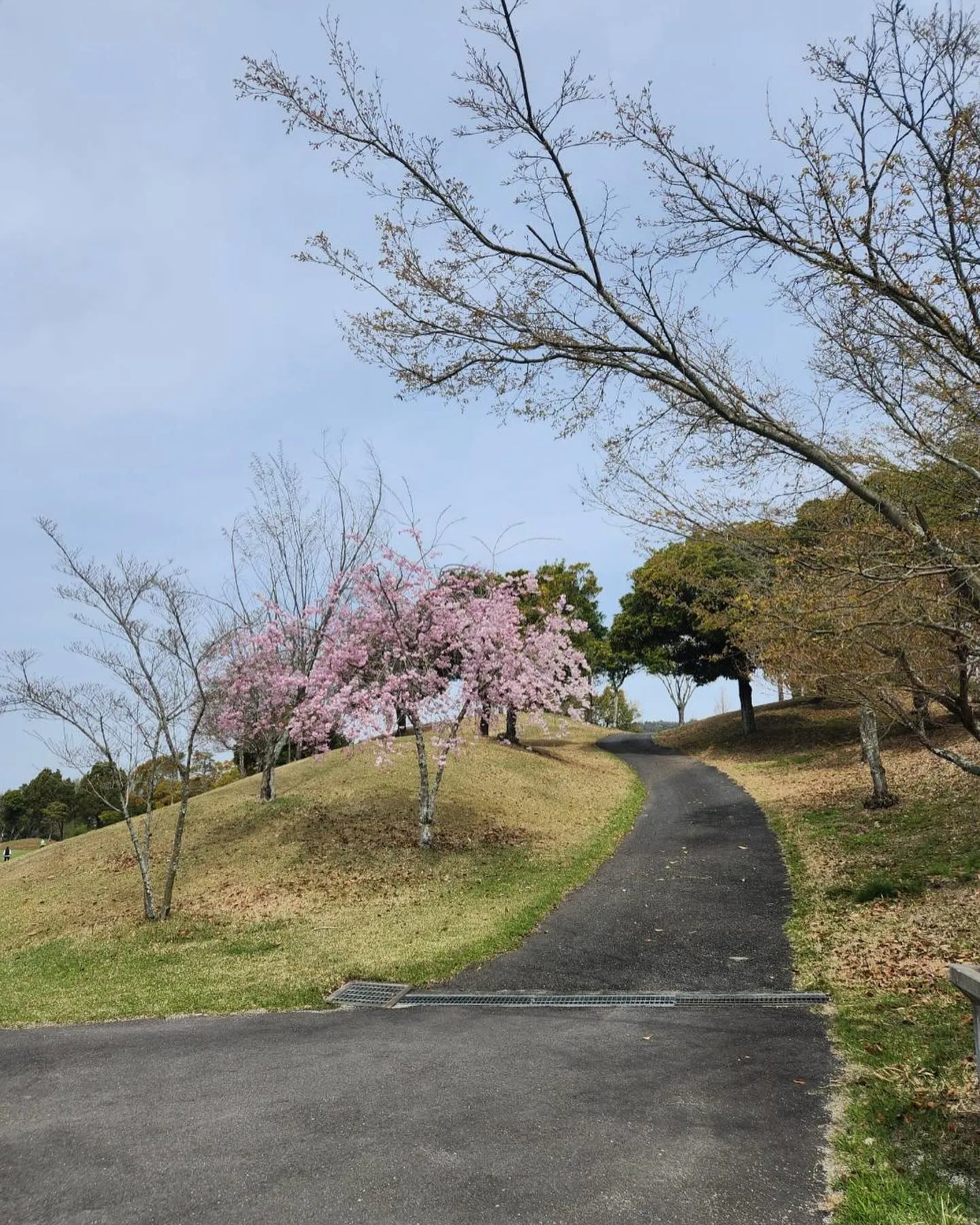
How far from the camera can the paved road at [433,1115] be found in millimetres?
3809

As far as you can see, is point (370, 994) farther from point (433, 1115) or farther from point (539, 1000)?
point (433, 1115)

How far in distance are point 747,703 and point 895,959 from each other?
25.6m

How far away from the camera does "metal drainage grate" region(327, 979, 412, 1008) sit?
8188 millimetres

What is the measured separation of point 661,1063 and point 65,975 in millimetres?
9897

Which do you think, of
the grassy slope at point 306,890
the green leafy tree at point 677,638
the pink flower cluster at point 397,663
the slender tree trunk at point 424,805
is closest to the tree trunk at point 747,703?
the green leafy tree at point 677,638

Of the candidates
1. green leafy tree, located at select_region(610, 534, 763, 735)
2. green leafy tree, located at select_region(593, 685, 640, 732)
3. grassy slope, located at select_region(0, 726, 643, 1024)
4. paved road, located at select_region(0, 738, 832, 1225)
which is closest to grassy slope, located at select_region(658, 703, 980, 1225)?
paved road, located at select_region(0, 738, 832, 1225)

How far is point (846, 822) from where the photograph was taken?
1549cm

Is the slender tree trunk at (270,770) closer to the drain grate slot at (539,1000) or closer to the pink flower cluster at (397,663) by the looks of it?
the pink flower cluster at (397,663)

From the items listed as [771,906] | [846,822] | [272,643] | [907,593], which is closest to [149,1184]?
[907,593]

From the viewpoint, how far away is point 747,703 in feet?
107

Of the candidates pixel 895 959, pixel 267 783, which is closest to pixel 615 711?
pixel 267 783

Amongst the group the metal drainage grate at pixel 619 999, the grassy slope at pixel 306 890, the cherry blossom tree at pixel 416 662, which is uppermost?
the cherry blossom tree at pixel 416 662

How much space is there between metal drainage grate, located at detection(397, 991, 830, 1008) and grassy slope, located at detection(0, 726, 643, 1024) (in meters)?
0.99

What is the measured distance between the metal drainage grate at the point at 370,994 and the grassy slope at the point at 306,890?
220mm
